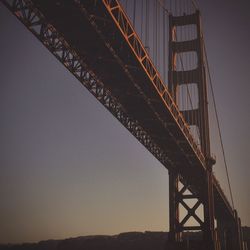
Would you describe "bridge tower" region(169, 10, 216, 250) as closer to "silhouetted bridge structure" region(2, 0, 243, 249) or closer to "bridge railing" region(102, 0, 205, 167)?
"silhouetted bridge structure" region(2, 0, 243, 249)

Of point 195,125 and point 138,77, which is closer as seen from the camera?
point 138,77

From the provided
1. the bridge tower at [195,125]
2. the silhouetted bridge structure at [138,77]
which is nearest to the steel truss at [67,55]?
the silhouetted bridge structure at [138,77]

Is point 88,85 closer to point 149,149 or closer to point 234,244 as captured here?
point 149,149

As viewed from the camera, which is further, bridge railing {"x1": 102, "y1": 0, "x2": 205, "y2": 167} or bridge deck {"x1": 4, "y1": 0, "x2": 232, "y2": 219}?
bridge deck {"x1": 4, "y1": 0, "x2": 232, "y2": 219}

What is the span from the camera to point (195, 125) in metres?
27.3

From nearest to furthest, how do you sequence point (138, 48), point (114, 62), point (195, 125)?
point (138, 48), point (114, 62), point (195, 125)

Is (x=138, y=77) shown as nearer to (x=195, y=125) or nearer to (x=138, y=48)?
(x=138, y=48)

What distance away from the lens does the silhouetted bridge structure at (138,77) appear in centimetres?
1198

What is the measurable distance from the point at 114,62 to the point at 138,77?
1.33 metres

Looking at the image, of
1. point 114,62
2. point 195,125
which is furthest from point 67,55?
point 195,125

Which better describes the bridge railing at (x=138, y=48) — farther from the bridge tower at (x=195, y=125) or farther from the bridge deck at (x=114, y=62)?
the bridge tower at (x=195, y=125)

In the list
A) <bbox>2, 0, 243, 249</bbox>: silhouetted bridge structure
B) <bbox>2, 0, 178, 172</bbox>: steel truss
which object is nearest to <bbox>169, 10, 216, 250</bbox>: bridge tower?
<bbox>2, 0, 243, 249</bbox>: silhouetted bridge structure

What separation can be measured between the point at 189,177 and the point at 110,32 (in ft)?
59.3

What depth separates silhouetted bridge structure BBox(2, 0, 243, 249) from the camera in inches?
472
